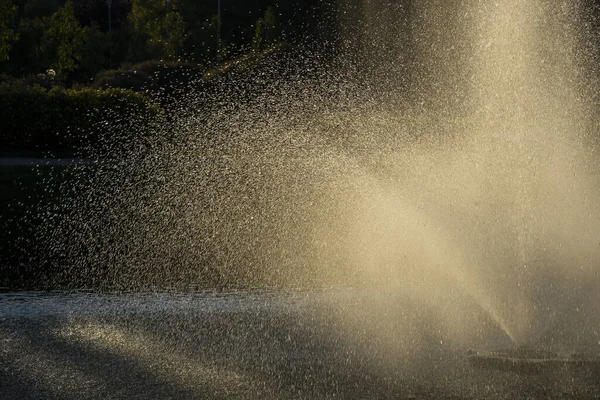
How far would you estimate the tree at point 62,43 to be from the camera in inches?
1607

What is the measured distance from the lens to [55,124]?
18.4m

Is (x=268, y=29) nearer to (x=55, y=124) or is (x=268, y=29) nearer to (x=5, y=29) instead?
(x=5, y=29)

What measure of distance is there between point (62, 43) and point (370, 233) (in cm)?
3290

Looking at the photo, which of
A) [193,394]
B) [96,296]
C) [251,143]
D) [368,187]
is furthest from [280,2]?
[193,394]

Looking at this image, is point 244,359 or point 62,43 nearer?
point 244,359

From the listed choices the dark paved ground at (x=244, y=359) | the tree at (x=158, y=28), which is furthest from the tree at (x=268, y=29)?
the dark paved ground at (x=244, y=359)

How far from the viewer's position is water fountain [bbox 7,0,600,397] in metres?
6.80

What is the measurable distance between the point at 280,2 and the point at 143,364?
4659 cm

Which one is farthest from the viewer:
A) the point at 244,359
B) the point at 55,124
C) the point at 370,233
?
the point at 55,124

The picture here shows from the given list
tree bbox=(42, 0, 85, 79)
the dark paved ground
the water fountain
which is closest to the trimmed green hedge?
the water fountain

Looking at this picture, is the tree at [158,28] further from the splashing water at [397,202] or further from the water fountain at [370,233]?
the splashing water at [397,202]

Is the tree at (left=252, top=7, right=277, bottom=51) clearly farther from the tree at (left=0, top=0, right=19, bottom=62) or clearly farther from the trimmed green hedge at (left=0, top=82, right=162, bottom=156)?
the trimmed green hedge at (left=0, top=82, right=162, bottom=156)

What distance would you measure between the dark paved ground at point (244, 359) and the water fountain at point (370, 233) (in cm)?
3

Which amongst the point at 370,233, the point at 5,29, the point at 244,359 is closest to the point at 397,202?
the point at 370,233
